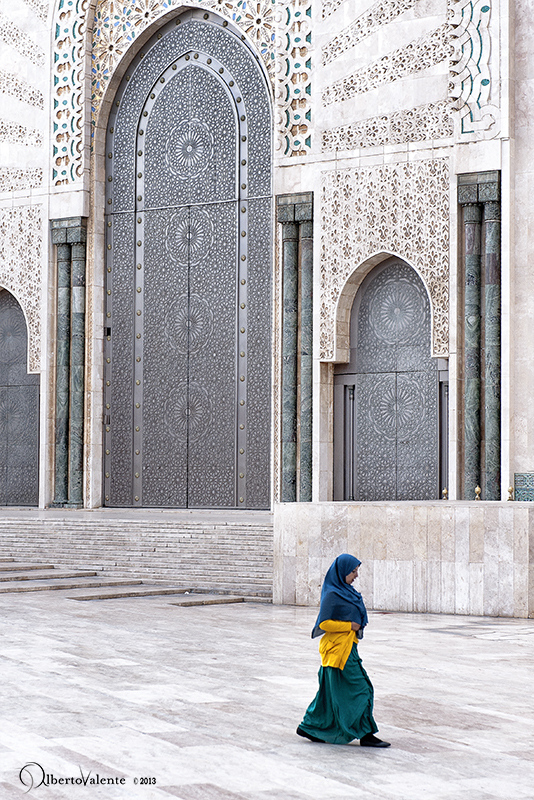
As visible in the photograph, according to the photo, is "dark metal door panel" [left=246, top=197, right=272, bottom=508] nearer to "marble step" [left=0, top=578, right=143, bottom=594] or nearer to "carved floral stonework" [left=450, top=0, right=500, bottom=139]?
"carved floral stonework" [left=450, top=0, right=500, bottom=139]

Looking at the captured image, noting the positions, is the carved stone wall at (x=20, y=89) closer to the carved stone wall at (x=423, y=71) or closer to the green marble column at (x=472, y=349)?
the carved stone wall at (x=423, y=71)

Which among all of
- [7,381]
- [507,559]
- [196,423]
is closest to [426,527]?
[507,559]

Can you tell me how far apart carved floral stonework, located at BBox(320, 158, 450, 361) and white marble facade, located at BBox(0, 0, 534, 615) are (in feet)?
0.05

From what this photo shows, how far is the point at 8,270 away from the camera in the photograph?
43.0ft

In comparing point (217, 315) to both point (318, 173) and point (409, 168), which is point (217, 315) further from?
point (409, 168)

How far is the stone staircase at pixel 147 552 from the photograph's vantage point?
8609mm

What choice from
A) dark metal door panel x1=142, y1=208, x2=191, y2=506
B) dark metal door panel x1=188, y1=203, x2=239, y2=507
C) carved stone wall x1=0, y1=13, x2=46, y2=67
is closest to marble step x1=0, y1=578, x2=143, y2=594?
dark metal door panel x1=188, y1=203, x2=239, y2=507

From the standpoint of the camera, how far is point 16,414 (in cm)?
1330

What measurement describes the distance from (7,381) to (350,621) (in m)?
10.3

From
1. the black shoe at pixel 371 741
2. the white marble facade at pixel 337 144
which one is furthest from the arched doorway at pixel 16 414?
the black shoe at pixel 371 741

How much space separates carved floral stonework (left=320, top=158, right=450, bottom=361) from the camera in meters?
10.6

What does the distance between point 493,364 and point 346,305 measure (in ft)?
5.98

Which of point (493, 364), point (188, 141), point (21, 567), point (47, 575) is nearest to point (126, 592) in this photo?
point (47, 575)

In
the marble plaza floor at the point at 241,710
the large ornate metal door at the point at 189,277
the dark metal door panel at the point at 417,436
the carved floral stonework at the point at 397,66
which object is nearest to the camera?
the marble plaza floor at the point at 241,710
